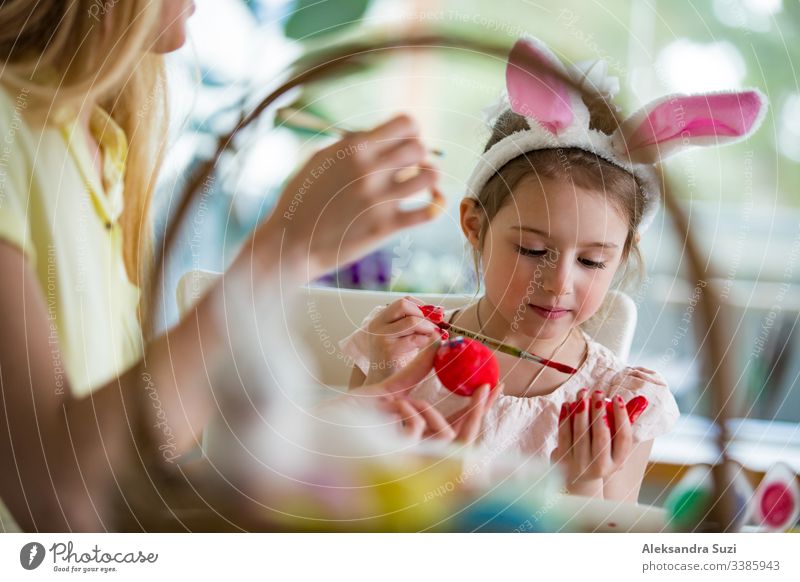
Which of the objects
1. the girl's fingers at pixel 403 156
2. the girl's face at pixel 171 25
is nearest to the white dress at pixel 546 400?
the girl's fingers at pixel 403 156

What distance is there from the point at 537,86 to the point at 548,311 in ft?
0.58

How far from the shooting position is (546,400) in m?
0.66

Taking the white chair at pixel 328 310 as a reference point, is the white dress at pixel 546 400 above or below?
below

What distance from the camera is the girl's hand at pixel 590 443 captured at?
659 millimetres

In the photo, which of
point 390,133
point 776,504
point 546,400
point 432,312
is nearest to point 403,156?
point 390,133

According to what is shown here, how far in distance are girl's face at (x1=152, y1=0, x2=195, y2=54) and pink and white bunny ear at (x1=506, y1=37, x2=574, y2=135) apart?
0.25m

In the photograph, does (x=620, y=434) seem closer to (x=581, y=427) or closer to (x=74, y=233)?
(x=581, y=427)

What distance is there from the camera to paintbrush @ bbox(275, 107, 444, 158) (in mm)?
630

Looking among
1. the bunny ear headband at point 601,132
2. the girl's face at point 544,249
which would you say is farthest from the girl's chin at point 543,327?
the bunny ear headband at point 601,132

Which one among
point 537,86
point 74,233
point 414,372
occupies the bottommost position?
point 414,372

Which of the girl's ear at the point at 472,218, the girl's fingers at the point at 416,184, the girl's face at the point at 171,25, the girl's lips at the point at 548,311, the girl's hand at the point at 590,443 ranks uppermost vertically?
the girl's face at the point at 171,25

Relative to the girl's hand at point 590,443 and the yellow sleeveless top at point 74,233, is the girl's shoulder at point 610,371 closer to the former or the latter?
the girl's hand at point 590,443

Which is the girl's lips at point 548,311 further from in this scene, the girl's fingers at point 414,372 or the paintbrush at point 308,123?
the paintbrush at point 308,123

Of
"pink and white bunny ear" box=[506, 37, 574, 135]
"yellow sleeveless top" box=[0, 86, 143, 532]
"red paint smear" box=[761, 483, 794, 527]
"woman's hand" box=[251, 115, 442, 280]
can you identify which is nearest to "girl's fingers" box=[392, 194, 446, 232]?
"woman's hand" box=[251, 115, 442, 280]
